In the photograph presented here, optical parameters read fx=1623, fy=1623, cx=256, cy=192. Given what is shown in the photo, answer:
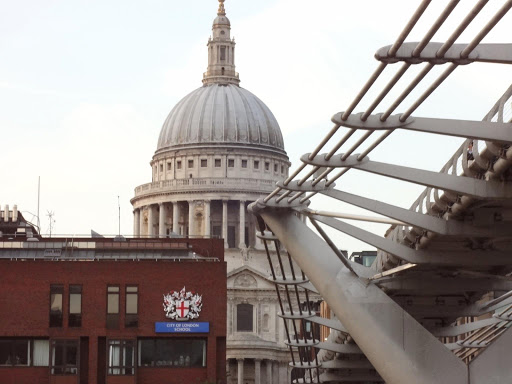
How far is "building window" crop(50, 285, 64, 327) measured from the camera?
86.9 meters

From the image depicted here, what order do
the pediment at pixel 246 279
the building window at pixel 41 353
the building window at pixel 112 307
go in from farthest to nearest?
1. the pediment at pixel 246 279
2. the building window at pixel 112 307
3. the building window at pixel 41 353

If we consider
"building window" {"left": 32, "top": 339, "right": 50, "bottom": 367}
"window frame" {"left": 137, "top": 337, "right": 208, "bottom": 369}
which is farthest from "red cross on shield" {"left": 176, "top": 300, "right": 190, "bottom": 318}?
"building window" {"left": 32, "top": 339, "right": 50, "bottom": 367}

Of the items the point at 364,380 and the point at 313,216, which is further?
the point at 364,380

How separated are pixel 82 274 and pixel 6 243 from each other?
1000cm

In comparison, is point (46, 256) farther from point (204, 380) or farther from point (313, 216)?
point (313, 216)

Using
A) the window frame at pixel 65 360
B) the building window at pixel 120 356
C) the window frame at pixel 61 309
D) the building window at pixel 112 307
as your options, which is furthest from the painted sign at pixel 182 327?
the window frame at pixel 61 309

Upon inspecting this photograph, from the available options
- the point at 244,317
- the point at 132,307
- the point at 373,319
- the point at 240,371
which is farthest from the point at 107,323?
the point at 244,317

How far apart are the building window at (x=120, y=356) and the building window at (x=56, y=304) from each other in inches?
120

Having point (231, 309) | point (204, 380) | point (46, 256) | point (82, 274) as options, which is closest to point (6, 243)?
point (46, 256)

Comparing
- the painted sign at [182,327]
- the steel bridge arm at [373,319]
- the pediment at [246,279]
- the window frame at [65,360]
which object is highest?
the pediment at [246,279]

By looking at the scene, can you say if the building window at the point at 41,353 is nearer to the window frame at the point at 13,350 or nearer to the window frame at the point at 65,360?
the window frame at the point at 13,350

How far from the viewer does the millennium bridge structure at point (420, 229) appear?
31641 millimetres

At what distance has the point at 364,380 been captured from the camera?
8644 centimetres

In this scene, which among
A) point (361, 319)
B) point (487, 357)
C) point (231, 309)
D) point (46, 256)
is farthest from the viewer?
point (231, 309)
